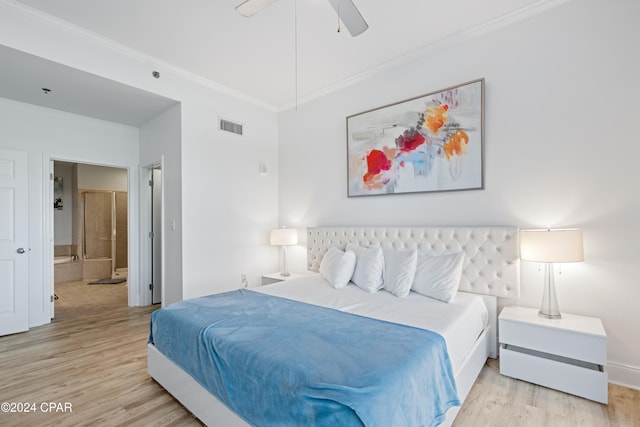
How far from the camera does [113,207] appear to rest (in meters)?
7.22

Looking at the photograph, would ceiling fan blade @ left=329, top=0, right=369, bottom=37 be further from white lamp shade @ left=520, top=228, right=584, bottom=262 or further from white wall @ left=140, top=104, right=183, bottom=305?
white wall @ left=140, top=104, right=183, bottom=305

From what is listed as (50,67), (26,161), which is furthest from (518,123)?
(26,161)

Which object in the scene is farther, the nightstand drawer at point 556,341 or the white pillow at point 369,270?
the white pillow at point 369,270

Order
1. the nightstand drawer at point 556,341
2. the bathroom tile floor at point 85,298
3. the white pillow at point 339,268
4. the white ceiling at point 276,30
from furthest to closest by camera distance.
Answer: the bathroom tile floor at point 85,298, the white pillow at point 339,268, the white ceiling at point 276,30, the nightstand drawer at point 556,341

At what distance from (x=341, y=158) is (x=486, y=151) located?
5.75ft

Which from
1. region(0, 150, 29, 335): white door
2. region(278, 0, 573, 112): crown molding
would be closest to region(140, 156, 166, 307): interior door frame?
region(0, 150, 29, 335): white door

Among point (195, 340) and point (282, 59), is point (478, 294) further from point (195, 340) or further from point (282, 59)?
point (282, 59)

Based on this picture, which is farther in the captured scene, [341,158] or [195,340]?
[341,158]

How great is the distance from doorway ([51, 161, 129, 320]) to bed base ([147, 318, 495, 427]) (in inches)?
185

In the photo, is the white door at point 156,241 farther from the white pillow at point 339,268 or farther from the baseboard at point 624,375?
the baseboard at point 624,375

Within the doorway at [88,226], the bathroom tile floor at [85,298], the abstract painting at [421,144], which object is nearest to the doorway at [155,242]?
the bathroom tile floor at [85,298]

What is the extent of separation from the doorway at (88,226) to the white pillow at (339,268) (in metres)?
5.03

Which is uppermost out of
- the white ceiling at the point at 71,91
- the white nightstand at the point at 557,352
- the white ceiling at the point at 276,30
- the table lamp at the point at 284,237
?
the white ceiling at the point at 276,30

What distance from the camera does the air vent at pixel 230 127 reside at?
13.3ft
